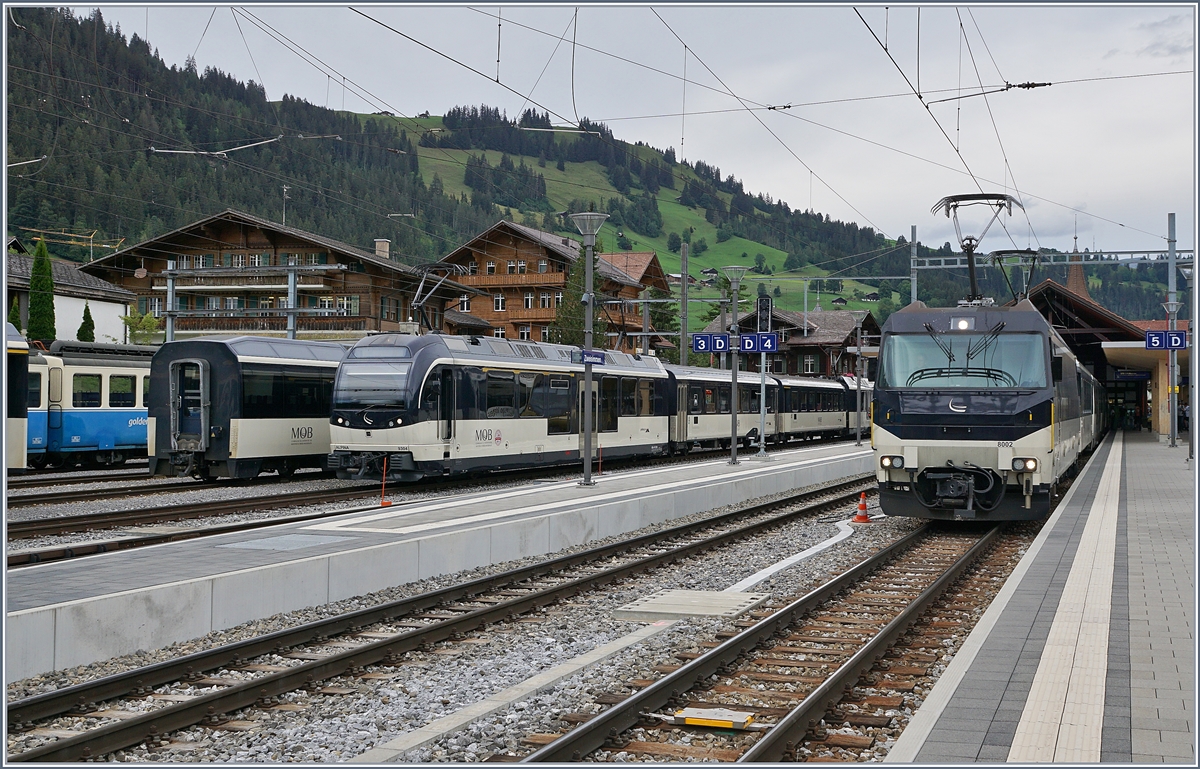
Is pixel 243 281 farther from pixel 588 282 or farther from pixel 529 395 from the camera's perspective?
pixel 588 282

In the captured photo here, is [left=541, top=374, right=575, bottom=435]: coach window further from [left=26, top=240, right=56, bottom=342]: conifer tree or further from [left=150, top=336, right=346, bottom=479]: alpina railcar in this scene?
[left=26, top=240, right=56, bottom=342]: conifer tree

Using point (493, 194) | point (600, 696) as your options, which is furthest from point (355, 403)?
point (493, 194)

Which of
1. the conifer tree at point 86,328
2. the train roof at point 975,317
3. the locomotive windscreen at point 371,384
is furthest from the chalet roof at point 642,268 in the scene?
the train roof at point 975,317

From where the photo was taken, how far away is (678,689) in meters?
7.29

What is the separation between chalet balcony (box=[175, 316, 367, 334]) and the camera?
54406 mm

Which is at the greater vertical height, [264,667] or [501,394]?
[501,394]

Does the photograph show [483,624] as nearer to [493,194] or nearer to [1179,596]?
[1179,596]

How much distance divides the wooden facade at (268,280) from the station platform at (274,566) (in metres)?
36.2

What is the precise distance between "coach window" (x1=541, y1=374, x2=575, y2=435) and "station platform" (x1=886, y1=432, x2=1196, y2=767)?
13.2 m

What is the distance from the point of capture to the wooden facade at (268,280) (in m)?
52.5

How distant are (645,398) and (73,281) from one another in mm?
37432

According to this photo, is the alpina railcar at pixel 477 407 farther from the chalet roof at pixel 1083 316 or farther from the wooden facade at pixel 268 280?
the chalet roof at pixel 1083 316

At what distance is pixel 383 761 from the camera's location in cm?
593

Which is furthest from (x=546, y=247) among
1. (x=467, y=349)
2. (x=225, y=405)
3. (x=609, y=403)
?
(x=225, y=405)
